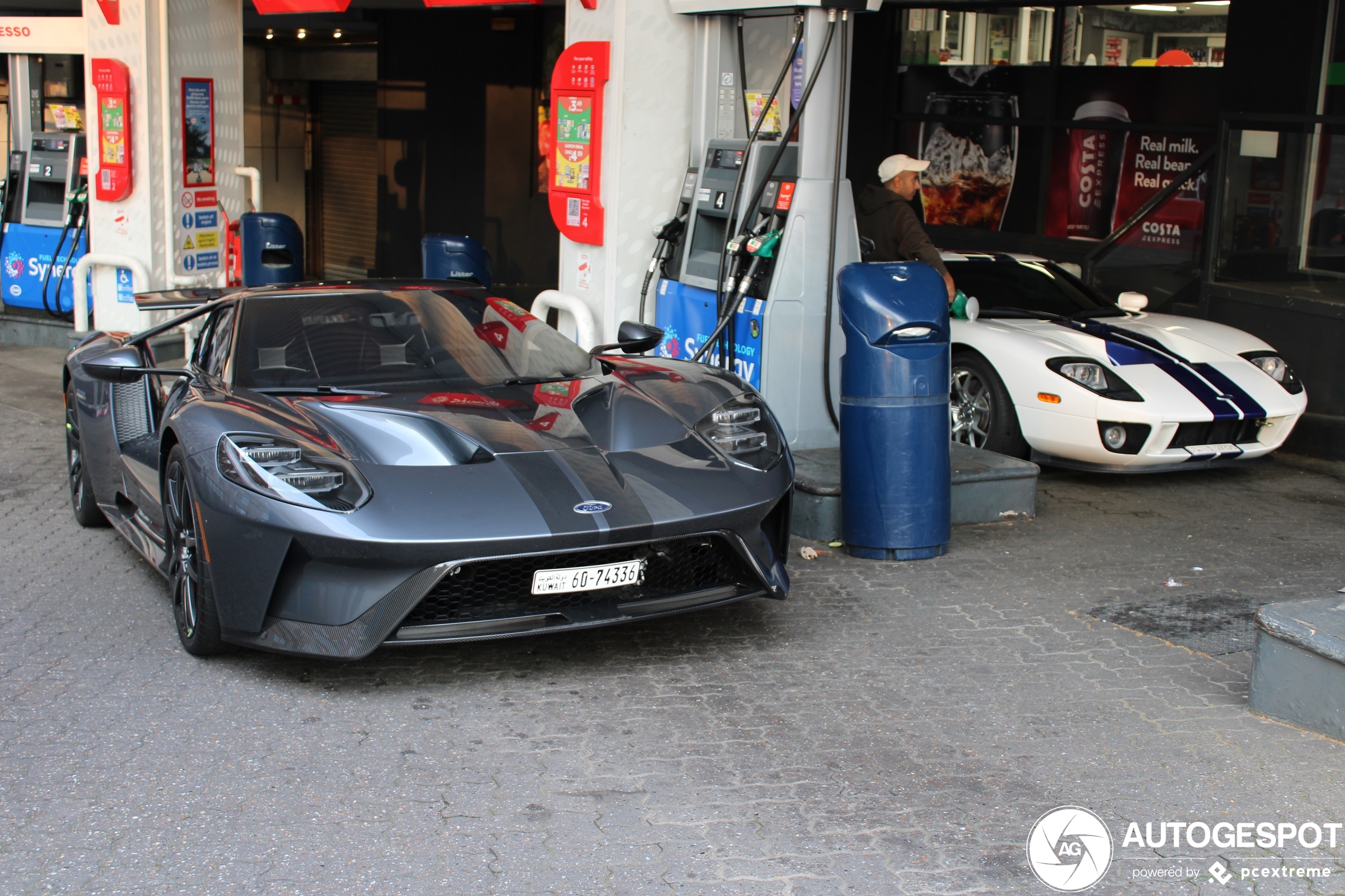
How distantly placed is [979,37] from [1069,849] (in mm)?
11686

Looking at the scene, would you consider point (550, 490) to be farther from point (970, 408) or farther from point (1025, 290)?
point (1025, 290)

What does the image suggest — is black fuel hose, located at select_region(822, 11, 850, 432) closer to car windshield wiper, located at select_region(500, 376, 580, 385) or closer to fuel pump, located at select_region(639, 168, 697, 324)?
fuel pump, located at select_region(639, 168, 697, 324)

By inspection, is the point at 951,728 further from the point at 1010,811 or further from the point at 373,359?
the point at 373,359

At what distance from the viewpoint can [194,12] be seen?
10.9m

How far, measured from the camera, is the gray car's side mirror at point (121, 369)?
16.6ft

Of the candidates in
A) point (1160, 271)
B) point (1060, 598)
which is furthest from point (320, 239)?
point (1060, 598)

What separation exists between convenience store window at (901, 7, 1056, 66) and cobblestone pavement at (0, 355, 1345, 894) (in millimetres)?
8586

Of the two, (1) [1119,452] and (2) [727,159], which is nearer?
(1) [1119,452]

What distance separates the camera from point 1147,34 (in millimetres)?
12156

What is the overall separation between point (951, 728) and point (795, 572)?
1.76 metres

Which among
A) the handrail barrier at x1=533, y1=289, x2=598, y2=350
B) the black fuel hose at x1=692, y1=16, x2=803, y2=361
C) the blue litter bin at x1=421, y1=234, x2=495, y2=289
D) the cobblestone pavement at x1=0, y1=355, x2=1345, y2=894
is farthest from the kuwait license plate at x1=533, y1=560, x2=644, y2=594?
the blue litter bin at x1=421, y1=234, x2=495, y2=289

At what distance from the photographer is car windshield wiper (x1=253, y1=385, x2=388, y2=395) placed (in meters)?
4.96

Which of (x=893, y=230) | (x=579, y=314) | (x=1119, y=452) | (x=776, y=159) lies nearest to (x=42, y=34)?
(x=579, y=314)

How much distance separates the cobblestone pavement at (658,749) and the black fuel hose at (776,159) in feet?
5.73
